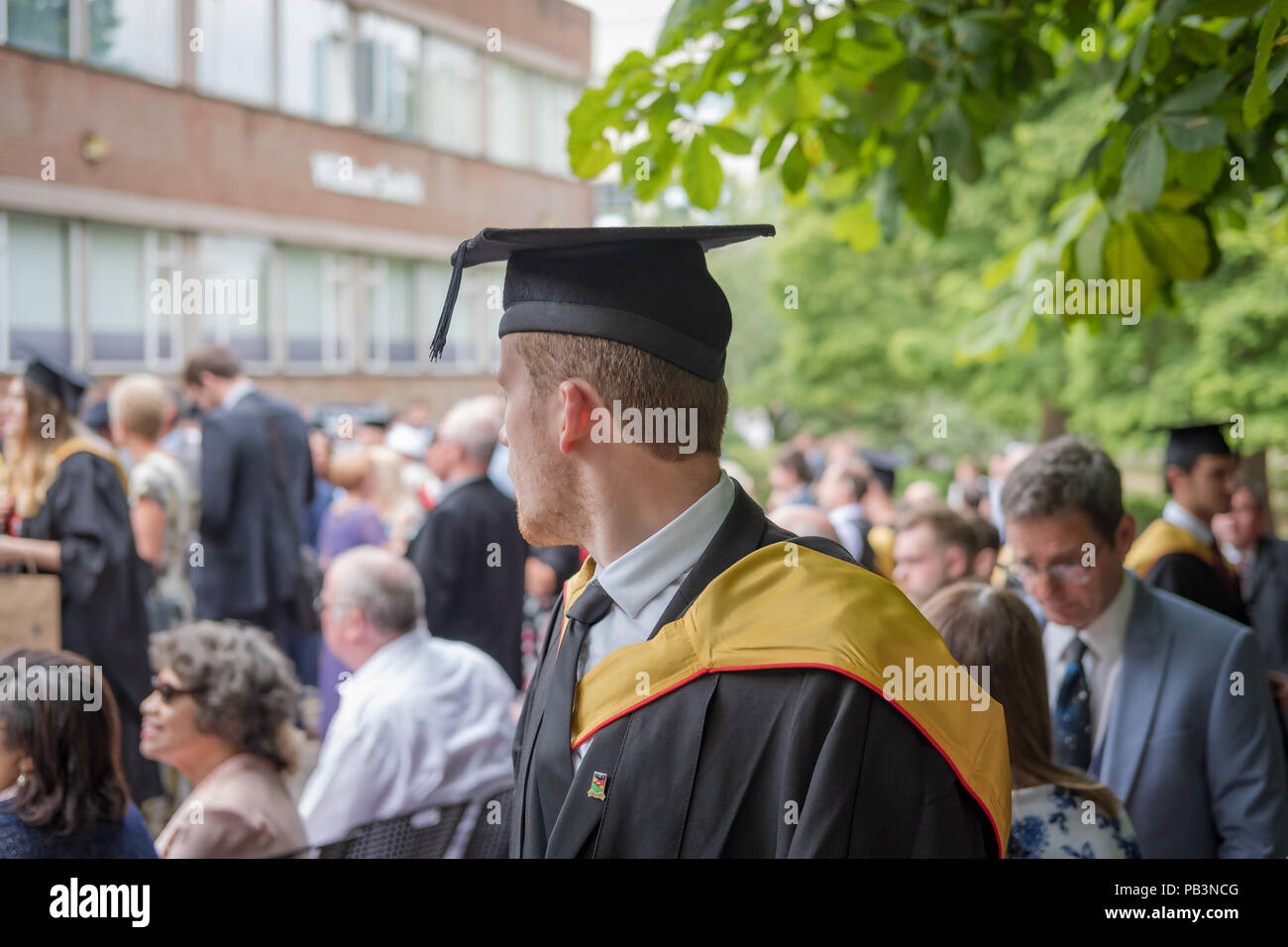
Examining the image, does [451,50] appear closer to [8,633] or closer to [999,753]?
[8,633]

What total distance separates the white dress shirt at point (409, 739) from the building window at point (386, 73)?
16736 millimetres

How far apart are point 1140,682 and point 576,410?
1708mm

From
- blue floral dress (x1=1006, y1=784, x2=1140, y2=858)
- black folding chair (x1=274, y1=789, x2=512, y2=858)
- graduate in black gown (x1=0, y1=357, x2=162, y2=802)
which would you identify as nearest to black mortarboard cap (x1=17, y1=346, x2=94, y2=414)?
graduate in black gown (x1=0, y1=357, x2=162, y2=802)

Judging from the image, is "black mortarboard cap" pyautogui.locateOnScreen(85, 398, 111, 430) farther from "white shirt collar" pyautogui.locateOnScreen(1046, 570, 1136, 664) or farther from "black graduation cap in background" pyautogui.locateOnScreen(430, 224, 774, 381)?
"black graduation cap in background" pyautogui.locateOnScreen(430, 224, 774, 381)

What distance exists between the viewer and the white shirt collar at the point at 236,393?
6.36m

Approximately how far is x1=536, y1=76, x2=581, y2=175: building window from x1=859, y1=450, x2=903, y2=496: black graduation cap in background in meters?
16.1

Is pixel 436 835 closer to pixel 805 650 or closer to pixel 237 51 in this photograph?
pixel 805 650

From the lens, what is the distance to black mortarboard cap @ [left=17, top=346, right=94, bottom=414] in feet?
15.3

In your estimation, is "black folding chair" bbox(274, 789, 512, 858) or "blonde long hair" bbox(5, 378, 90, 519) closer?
"black folding chair" bbox(274, 789, 512, 858)

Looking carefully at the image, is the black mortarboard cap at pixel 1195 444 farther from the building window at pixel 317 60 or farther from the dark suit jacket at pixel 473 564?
the building window at pixel 317 60

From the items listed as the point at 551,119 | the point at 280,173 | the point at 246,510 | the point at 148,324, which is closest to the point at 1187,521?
the point at 246,510

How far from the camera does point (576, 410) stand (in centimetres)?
159

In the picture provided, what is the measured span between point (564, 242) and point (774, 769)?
0.79 m
